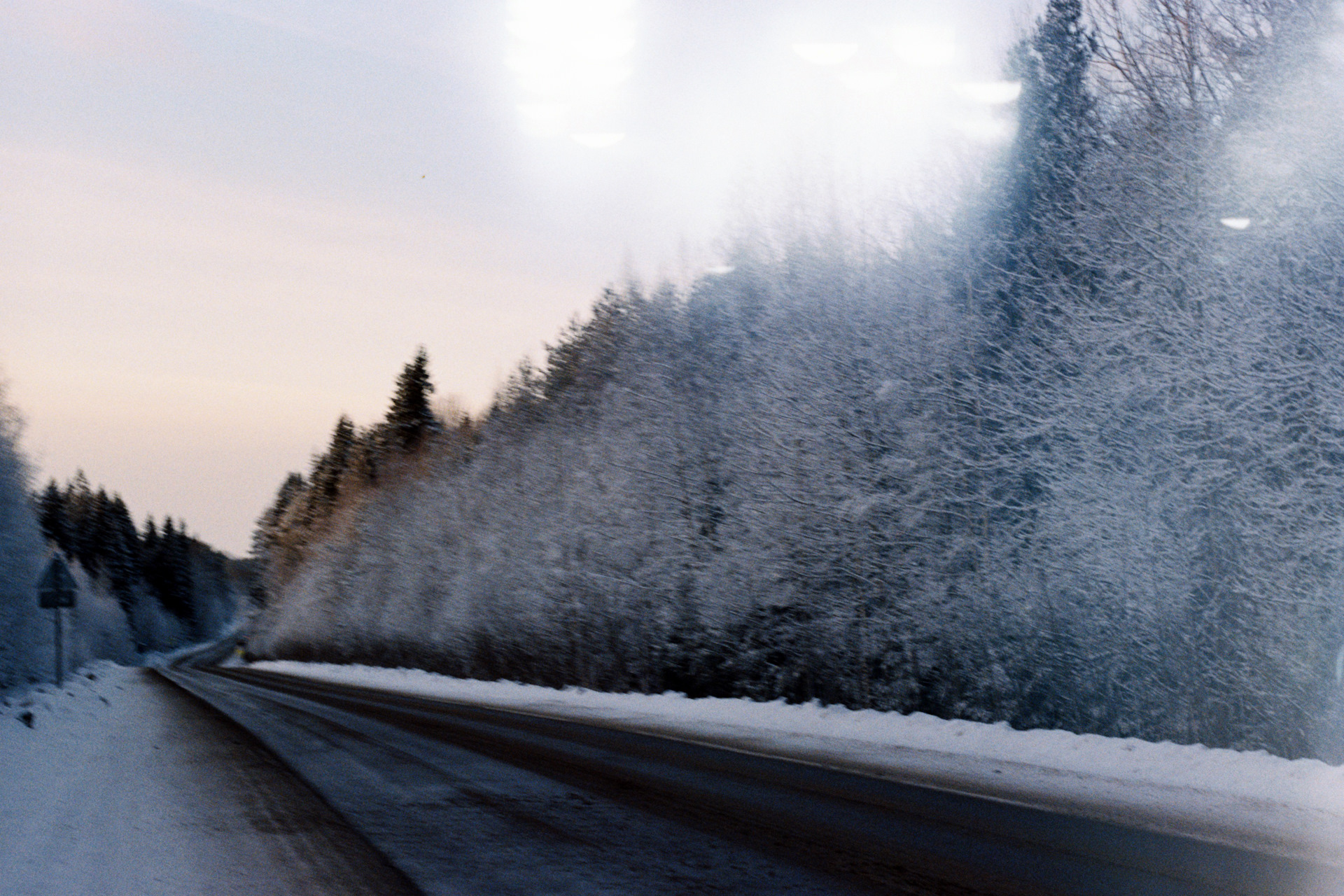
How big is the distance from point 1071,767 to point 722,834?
5.70 m

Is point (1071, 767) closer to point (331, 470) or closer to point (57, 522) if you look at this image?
point (331, 470)

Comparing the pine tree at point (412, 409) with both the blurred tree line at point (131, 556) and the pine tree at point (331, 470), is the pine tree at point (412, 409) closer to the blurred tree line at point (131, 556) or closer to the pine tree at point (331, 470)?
the pine tree at point (331, 470)

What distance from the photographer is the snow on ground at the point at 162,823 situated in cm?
723

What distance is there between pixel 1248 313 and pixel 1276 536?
268cm

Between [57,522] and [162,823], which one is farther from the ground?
[57,522]

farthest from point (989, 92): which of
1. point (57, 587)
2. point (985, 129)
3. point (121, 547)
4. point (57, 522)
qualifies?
point (121, 547)

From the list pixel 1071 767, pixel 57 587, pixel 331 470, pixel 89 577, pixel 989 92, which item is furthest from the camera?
pixel 89 577

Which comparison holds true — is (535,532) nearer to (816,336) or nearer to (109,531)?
(816,336)

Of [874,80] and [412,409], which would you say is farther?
[412,409]

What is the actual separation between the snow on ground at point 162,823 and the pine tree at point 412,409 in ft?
191

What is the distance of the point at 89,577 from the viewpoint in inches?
4252

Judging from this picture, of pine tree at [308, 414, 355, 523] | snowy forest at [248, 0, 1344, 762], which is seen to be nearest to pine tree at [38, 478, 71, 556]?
pine tree at [308, 414, 355, 523]

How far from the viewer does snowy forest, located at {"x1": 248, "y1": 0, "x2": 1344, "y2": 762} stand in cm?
1359

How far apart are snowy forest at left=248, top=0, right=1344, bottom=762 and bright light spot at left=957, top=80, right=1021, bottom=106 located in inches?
21.7
